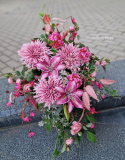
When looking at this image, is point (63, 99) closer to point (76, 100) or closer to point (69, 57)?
point (76, 100)

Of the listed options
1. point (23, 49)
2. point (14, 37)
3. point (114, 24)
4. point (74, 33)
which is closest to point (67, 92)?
point (23, 49)

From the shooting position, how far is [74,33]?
47.8 inches

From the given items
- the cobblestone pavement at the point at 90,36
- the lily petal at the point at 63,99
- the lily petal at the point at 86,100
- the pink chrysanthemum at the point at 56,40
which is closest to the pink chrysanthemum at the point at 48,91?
the lily petal at the point at 63,99

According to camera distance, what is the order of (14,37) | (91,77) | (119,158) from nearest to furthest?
(91,77)
(119,158)
(14,37)

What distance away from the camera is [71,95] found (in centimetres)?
94

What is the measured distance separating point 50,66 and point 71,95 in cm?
26

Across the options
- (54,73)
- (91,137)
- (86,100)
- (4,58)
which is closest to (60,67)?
(54,73)

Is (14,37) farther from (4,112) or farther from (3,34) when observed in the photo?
(4,112)

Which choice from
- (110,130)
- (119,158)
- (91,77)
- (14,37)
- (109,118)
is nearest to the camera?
(91,77)

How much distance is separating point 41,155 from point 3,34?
4.34 metres

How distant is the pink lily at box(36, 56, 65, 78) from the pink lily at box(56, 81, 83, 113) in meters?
0.14

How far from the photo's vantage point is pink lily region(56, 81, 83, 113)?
2.97 ft

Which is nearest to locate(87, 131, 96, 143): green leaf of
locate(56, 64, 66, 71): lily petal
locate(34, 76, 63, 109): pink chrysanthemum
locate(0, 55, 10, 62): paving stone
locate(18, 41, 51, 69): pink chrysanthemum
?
locate(34, 76, 63, 109): pink chrysanthemum

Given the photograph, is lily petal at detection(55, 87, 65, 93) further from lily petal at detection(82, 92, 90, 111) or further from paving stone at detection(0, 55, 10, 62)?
paving stone at detection(0, 55, 10, 62)
